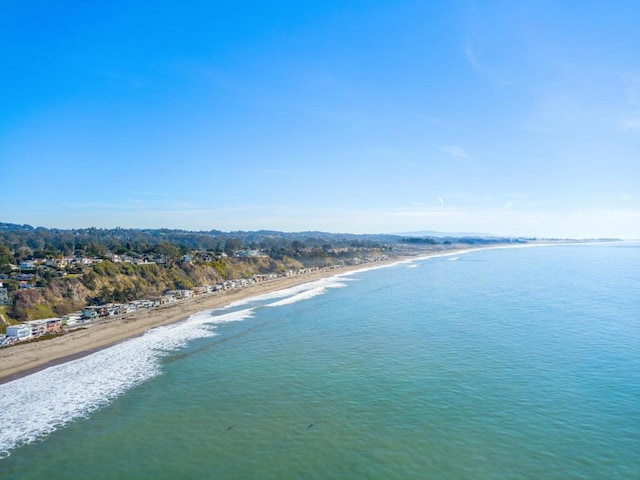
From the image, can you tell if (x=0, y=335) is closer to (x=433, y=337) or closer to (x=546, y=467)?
(x=433, y=337)

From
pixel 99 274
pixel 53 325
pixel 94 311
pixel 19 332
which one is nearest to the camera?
pixel 19 332

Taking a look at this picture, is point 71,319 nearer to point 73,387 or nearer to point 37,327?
point 37,327

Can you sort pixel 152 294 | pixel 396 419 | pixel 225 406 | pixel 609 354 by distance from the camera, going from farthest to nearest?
pixel 152 294 → pixel 609 354 → pixel 225 406 → pixel 396 419

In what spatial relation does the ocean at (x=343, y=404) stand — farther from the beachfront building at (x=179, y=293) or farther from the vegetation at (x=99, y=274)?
the beachfront building at (x=179, y=293)

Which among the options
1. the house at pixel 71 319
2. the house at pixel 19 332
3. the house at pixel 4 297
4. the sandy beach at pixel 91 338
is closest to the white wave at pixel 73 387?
the sandy beach at pixel 91 338

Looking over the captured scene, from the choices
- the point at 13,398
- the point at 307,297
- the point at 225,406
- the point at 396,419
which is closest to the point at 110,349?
the point at 13,398

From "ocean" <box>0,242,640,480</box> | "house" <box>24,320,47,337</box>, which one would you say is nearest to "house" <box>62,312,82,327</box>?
"house" <box>24,320,47,337</box>

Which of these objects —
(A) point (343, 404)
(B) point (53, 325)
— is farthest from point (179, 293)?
(A) point (343, 404)
